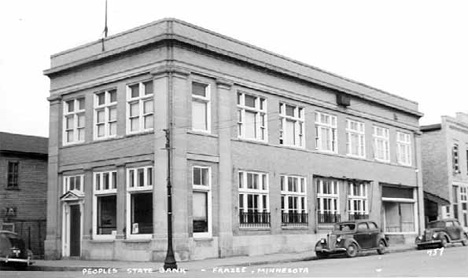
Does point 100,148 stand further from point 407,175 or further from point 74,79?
point 407,175

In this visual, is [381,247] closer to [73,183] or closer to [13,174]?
[73,183]

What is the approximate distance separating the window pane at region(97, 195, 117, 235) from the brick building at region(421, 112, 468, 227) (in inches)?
1118

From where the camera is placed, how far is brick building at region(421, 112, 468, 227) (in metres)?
52.5

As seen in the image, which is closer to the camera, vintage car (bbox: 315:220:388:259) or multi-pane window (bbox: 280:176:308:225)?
vintage car (bbox: 315:220:388:259)

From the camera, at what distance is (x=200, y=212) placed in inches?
1203

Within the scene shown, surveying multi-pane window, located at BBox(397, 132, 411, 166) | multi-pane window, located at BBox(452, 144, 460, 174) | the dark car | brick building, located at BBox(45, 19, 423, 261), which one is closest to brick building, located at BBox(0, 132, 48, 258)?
brick building, located at BBox(45, 19, 423, 261)

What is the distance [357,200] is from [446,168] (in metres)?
14.1

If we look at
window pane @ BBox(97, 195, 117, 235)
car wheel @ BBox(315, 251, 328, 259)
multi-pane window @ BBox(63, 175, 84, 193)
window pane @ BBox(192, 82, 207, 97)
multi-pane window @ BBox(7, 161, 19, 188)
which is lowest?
car wheel @ BBox(315, 251, 328, 259)

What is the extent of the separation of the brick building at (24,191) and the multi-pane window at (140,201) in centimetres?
866

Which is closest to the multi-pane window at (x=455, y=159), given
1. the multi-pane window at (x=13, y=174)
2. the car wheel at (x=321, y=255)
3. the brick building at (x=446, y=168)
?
the brick building at (x=446, y=168)

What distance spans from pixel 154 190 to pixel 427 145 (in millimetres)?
31320

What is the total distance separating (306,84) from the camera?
38.3 m

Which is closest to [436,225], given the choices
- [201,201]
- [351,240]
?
[351,240]

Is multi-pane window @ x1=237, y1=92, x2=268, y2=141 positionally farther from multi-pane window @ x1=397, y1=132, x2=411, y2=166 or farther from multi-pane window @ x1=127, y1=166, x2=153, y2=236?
multi-pane window @ x1=397, y1=132, x2=411, y2=166
